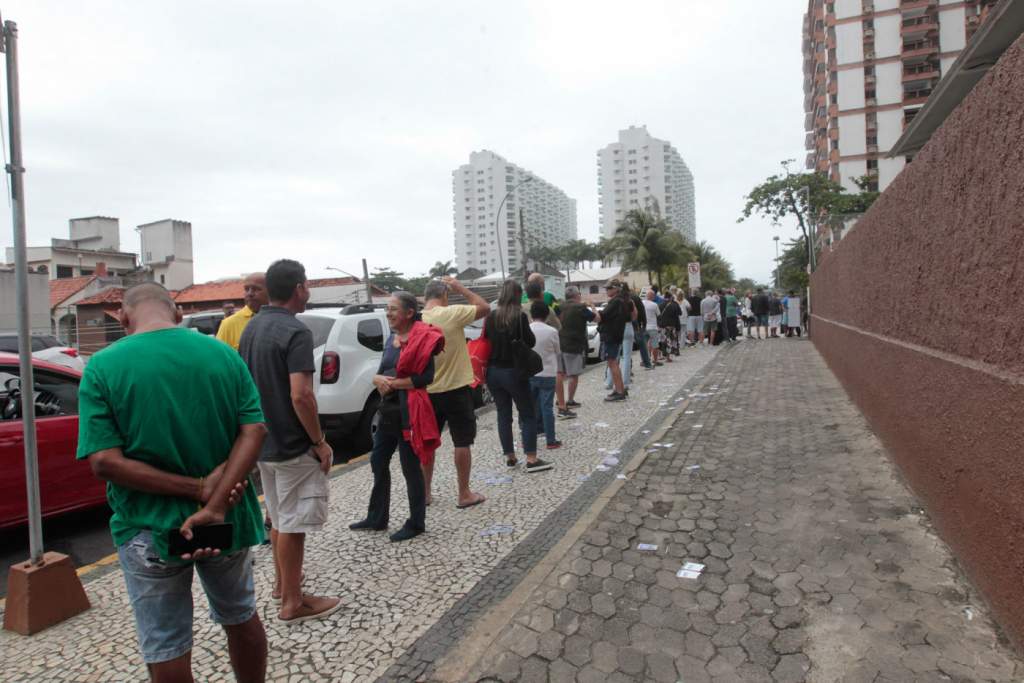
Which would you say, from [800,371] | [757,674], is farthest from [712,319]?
[757,674]

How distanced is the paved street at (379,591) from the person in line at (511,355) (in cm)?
37

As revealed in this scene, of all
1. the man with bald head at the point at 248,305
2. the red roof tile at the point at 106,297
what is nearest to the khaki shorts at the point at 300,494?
the man with bald head at the point at 248,305

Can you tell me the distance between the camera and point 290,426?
333 cm

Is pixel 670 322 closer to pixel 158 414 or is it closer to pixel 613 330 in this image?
pixel 613 330

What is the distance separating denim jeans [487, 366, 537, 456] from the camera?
19.4ft

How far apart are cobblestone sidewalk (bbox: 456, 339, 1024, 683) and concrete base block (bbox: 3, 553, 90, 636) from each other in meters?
2.31

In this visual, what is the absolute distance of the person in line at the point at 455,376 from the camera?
480cm

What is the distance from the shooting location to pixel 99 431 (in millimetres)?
2111

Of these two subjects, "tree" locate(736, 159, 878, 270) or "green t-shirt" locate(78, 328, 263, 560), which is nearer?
"green t-shirt" locate(78, 328, 263, 560)

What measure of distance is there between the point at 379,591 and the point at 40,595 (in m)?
1.81

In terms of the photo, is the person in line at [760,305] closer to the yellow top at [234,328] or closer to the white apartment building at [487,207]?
the yellow top at [234,328]

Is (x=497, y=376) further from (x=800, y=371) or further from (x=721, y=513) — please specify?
(x=800, y=371)

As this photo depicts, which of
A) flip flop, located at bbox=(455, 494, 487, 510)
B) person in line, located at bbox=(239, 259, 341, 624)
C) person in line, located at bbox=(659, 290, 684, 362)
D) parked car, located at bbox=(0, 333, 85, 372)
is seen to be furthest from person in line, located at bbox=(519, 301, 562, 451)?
person in line, located at bbox=(659, 290, 684, 362)

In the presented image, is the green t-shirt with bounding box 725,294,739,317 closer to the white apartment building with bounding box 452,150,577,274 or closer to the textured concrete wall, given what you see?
the textured concrete wall
